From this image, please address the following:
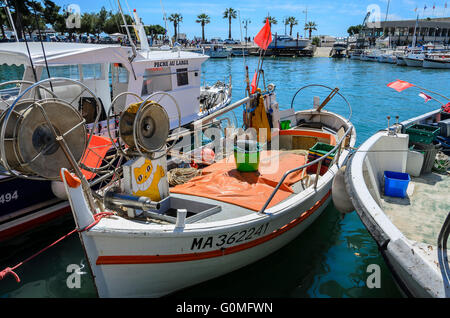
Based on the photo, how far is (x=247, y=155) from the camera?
6.26 meters

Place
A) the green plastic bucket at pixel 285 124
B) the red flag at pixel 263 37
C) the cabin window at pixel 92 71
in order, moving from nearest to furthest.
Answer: the red flag at pixel 263 37 → the cabin window at pixel 92 71 → the green plastic bucket at pixel 285 124

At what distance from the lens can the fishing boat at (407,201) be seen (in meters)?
3.57

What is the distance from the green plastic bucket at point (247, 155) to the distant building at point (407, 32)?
92702mm

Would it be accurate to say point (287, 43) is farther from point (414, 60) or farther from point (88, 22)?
point (88, 22)

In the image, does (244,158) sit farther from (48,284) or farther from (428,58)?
(428,58)

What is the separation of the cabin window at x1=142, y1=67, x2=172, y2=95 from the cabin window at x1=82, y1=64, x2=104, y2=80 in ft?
4.09

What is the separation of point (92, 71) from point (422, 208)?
8539 mm

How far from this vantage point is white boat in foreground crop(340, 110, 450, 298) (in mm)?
3543

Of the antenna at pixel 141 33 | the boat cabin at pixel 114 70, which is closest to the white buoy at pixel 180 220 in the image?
the boat cabin at pixel 114 70

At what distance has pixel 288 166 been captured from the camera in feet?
22.2

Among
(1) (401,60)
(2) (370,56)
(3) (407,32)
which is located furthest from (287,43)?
(3) (407,32)

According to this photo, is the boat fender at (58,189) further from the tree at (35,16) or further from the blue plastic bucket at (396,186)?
the blue plastic bucket at (396,186)
